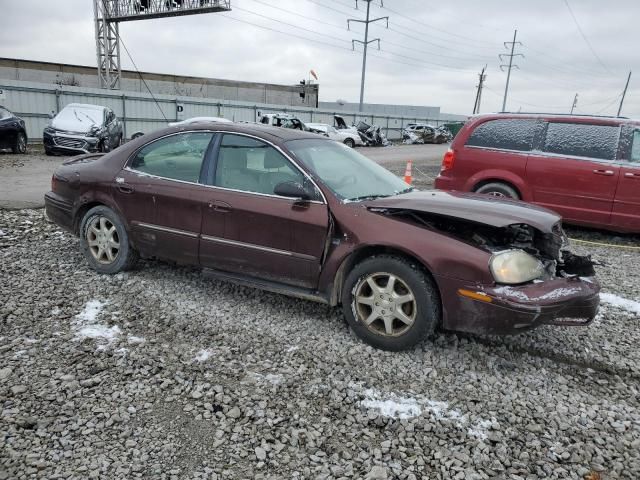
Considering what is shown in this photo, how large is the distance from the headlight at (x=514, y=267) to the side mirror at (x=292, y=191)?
4.58 ft

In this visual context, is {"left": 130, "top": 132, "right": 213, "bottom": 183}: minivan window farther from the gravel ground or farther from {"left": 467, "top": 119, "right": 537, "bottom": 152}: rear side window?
{"left": 467, "top": 119, "right": 537, "bottom": 152}: rear side window

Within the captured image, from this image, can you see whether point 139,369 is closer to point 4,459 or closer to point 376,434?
point 4,459

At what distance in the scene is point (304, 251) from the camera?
3740mm

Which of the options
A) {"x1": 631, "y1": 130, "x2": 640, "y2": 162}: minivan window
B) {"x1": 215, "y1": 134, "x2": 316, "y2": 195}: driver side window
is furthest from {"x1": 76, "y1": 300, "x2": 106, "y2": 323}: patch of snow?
{"x1": 631, "y1": 130, "x2": 640, "y2": 162}: minivan window

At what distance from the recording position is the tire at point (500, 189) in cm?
729

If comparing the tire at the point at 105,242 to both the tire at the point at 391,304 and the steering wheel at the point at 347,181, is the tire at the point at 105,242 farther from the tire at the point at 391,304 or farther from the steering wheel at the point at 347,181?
the tire at the point at 391,304

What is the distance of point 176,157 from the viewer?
4.44m

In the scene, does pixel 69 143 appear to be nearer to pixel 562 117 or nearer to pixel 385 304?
pixel 562 117

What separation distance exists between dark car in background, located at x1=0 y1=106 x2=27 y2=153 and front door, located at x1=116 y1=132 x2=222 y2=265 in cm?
1221

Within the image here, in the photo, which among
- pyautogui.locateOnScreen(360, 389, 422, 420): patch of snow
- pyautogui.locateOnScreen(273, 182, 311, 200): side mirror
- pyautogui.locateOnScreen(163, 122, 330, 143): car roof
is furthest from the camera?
pyautogui.locateOnScreen(163, 122, 330, 143): car roof

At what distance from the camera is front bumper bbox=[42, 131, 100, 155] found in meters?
14.9

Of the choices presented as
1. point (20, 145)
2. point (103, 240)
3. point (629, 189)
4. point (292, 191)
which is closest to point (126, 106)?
point (20, 145)

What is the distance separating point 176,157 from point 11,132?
12.9m

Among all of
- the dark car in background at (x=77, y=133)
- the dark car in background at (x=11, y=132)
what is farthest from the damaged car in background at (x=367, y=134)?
the dark car in background at (x=11, y=132)
